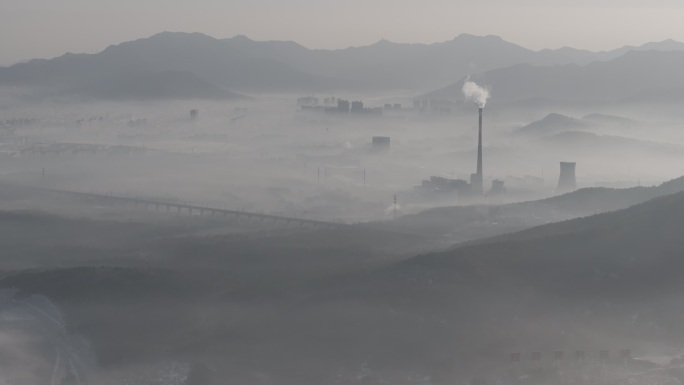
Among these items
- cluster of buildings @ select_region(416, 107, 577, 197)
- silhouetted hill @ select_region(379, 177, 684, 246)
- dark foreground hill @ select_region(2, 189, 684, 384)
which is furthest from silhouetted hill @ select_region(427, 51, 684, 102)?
dark foreground hill @ select_region(2, 189, 684, 384)

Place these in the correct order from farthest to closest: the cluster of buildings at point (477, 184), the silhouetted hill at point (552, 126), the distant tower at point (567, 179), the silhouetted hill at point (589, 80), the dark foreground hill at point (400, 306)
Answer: the silhouetted hill at point (589, 80), the silhouetted hill at point (552, 126), the distant tower at point (567, 179), the cluster of buildings at point (477, 184), the dark foreground hill at point (400, 306)

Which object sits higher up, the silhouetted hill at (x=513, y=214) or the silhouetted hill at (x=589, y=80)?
the silhouetted hill at (x=589, y=80)

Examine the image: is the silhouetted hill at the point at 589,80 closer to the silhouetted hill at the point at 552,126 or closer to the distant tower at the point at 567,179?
the silhouetted hill at the point at 552,126

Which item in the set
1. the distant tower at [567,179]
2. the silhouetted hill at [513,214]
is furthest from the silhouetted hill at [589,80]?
the silhouetted hill at [513,214]

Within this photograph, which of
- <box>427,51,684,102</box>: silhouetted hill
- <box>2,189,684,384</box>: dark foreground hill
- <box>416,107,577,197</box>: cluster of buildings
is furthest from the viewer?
<box>427,51,684,102</box>: silhouetted hill

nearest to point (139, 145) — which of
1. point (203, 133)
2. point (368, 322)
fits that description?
point (203, 133)

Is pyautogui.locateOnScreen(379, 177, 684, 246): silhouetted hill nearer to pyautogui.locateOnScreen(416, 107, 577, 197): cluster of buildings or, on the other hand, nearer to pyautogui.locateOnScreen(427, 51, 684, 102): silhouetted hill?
pyautogui.locateOnScreen(416, 107, 577, 197): cluster of buildings

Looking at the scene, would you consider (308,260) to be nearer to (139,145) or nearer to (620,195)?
(620,195)
